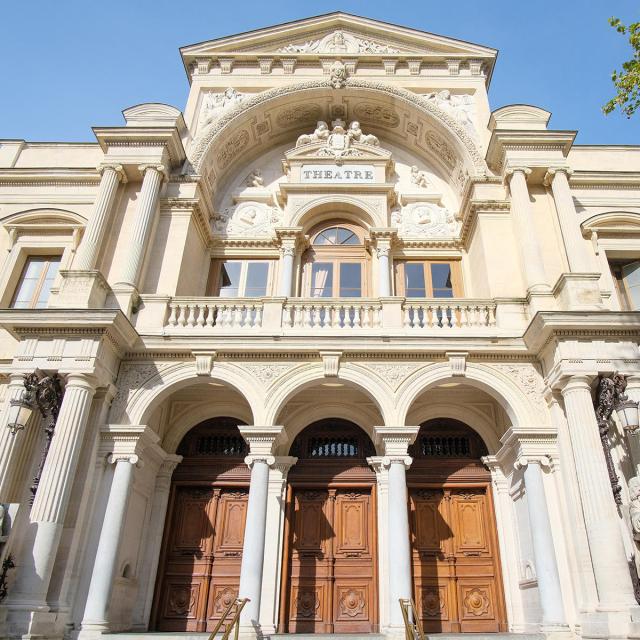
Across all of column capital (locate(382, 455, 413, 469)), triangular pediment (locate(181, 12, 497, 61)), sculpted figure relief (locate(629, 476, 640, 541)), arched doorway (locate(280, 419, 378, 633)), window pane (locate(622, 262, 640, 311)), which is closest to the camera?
sculpted figure relief (locate(629, 476, 640, 541))

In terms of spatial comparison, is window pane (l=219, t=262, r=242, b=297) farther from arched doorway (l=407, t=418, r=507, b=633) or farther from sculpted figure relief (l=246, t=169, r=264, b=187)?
arched doorway (l=407, t=418, r=507, b=633)

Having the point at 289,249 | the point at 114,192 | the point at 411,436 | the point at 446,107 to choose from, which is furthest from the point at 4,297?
the point at 446,107

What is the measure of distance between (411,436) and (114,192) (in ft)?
29.2

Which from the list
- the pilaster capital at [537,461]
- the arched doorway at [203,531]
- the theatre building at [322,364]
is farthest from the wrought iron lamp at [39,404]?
the pilaster capital at [537,461]

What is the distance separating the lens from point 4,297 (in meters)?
12.9

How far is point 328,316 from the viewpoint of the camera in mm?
11312

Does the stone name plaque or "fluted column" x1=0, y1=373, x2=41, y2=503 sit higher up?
the stone name plaque

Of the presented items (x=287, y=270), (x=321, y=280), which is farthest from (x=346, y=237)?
(x=287, y=270)

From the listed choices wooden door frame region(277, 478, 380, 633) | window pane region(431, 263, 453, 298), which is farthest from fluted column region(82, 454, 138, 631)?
window pane region(431, 263, 453, 298)

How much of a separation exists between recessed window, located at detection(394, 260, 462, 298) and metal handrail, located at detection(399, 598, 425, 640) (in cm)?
753

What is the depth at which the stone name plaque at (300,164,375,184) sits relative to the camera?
1498 centimetres

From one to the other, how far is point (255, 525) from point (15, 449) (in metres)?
4.40

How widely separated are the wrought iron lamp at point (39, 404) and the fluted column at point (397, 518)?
19.4 feet

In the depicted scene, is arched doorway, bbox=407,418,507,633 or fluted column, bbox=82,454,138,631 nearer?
fluted column, bbox=82,454,138,631
